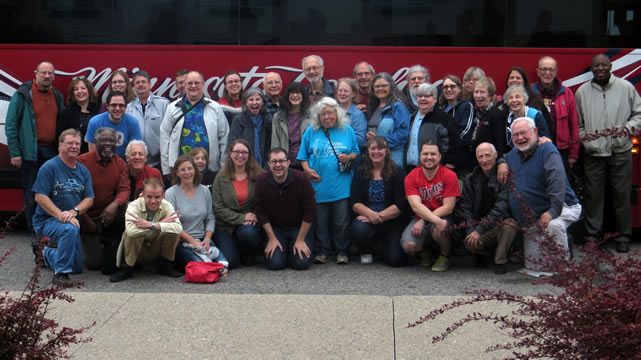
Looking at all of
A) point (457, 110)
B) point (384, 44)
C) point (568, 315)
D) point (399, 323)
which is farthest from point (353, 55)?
point (568, 315)

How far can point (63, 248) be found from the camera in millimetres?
7125

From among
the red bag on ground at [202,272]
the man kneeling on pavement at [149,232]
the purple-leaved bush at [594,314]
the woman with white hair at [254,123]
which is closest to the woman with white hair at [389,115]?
the woman with white hair at [254,123]

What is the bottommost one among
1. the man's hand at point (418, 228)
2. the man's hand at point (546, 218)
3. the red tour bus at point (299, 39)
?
the man's hand at point (418, 228)

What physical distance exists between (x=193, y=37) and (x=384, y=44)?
227cm

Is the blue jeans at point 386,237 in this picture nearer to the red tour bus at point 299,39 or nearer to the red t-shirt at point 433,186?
the red t-shirt at point 433,186

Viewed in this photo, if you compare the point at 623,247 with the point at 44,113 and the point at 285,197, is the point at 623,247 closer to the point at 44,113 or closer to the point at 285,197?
the point at 285,197

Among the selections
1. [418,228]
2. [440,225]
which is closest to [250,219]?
[418,228]

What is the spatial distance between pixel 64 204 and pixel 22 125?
1831 mm

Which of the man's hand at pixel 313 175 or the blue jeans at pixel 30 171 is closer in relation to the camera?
the man's hand at pixel 313 175

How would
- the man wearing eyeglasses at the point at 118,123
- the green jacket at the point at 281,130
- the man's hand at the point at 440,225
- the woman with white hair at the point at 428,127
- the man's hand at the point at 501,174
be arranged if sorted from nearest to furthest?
1. the man's hand at the point at 501,174
2. the man's hand at the point at 440,225
3. the woman with white hair at the point at 428,127
4. the man wearing eyeglasses at the point at 118,123
5. the green jacket at the point at 281,130

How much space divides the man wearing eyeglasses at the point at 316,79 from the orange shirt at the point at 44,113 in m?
3.00

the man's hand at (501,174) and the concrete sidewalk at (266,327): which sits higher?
the man's hand at (501,174)

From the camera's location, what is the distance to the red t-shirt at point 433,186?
298 inches

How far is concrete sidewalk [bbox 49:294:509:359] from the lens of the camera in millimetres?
5031
